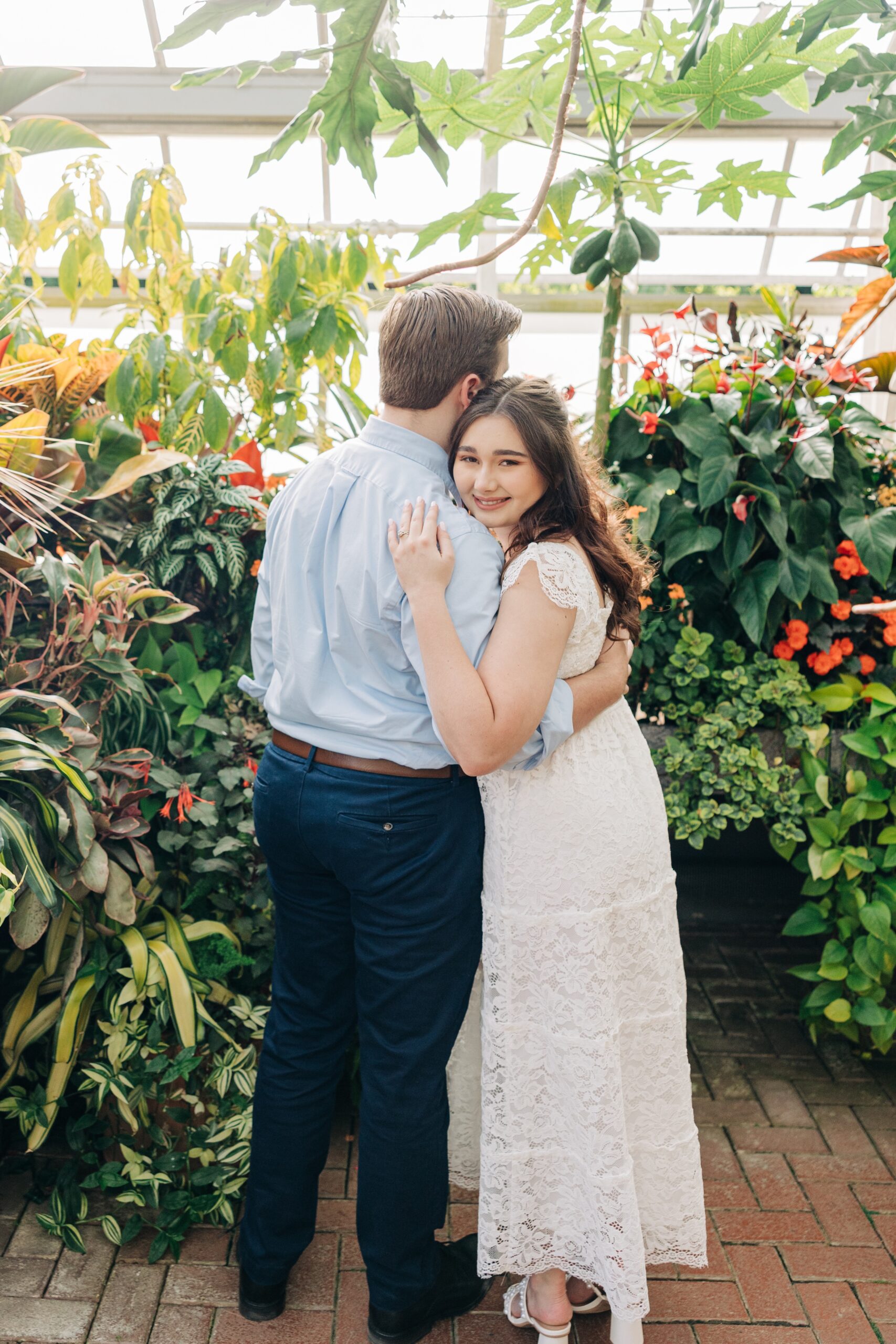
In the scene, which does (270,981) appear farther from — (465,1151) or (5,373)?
(5,373)

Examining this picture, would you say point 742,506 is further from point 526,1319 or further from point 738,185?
point 526,1319

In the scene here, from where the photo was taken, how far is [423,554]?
1.48 meters

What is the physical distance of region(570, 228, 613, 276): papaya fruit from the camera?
Result: 261 cm

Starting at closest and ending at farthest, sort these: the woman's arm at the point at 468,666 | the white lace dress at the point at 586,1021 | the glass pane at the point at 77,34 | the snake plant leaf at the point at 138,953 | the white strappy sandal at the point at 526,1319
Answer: the woman's arm at the point at 468,666
the white lace dress at the point at 586,1021
the white strappy sandal at the point at 526,1319
the snake plant leaf at the point at 138,953
the glass pane at the point at 77,34

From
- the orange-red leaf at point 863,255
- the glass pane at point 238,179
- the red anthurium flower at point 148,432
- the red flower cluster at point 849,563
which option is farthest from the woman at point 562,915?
the glass pane at point 238,179

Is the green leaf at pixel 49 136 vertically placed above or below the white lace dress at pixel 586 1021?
above

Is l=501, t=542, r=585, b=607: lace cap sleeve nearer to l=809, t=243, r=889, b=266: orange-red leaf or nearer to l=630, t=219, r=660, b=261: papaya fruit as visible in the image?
l=630, t=219, r=660, b=261: papaya fruit

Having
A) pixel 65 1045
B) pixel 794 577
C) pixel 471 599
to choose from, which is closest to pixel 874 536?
pixel 794 577

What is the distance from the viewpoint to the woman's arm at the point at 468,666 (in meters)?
1.46

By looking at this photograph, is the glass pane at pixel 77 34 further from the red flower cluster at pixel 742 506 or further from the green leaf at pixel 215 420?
the red flower cluster at pixel 742 506

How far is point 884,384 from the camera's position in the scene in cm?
294

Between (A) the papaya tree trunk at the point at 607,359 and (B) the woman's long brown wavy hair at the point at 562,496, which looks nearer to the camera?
(B) the woman's long brown wavy hair at the point at 562,496

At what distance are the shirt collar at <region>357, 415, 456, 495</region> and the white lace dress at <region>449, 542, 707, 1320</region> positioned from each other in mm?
204

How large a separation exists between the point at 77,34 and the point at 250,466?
16.8ft
